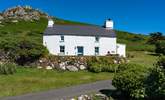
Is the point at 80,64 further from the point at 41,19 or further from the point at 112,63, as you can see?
the point at 41,19

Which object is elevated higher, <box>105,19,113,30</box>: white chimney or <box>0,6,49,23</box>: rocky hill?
<box>0,6,49,23</box>: rocky hill

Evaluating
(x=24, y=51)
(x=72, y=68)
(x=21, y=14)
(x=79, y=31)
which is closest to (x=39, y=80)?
(x=72, y=68)

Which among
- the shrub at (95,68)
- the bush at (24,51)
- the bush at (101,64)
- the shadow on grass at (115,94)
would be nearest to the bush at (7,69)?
the bush at (24,51)

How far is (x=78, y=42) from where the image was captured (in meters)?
64.6

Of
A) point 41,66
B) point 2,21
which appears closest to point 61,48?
point 41,66

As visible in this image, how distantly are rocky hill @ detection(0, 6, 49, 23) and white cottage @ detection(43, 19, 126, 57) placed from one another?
96319 millimetres

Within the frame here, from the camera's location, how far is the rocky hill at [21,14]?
16262cm

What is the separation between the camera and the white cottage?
212 feet

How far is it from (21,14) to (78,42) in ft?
350

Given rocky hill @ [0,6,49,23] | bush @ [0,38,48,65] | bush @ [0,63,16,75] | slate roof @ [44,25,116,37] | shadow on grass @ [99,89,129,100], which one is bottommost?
shadow on grass @ [99,89,129,100]

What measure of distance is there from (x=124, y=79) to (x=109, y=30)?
36169 millimetres

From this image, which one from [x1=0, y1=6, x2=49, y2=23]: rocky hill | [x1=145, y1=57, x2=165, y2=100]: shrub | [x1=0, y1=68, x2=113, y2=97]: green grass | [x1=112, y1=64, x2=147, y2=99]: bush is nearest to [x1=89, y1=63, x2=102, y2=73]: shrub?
[x1=0, y1=68, x2=113, y2=97]: green grass

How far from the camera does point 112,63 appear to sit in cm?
5119

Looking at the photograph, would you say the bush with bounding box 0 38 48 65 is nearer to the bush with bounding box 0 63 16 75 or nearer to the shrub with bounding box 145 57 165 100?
the bush with bounding box 0 63 16 75
